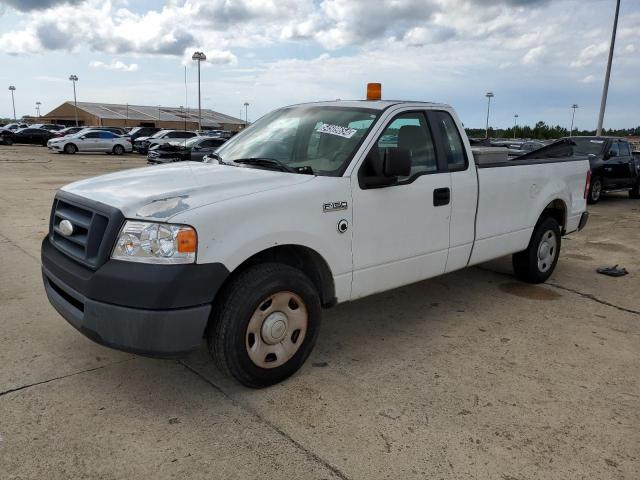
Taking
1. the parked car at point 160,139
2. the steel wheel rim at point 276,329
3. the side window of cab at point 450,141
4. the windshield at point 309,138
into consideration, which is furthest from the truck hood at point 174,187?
the parked car at point 160,139

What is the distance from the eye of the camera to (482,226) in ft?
15.6

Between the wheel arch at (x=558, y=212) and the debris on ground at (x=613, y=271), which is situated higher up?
the wheel arch at (x=558, y=212)

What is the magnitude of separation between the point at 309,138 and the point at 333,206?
81 cm

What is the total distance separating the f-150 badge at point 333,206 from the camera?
344cm

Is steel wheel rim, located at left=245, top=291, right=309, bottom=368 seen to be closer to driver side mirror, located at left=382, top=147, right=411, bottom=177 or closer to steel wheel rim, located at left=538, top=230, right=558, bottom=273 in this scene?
driver side mirror, located at left=382, top=147, right=411, bottom=177

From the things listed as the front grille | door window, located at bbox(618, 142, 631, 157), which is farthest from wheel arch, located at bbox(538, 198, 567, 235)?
door window, located at bbox(618, 142, 631, 157)

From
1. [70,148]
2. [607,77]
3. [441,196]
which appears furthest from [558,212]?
[70,148]

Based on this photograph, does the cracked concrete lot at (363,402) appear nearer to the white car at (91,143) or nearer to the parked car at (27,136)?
the white car at (91,143)

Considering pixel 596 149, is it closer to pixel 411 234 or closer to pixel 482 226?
pixel 482 226

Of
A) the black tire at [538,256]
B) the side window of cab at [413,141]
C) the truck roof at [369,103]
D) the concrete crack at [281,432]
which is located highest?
the truck roof at [369,103]

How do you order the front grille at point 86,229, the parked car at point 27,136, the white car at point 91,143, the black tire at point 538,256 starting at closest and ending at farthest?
the front grille at point 86,229
the black tire at point 538,256
the white car at point 91,143
the parked car at point 27,136

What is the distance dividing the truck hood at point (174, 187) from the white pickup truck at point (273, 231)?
0.04 ft

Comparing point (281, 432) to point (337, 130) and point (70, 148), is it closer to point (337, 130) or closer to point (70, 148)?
point (337, 130)

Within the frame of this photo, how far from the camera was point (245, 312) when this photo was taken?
3078 mm
